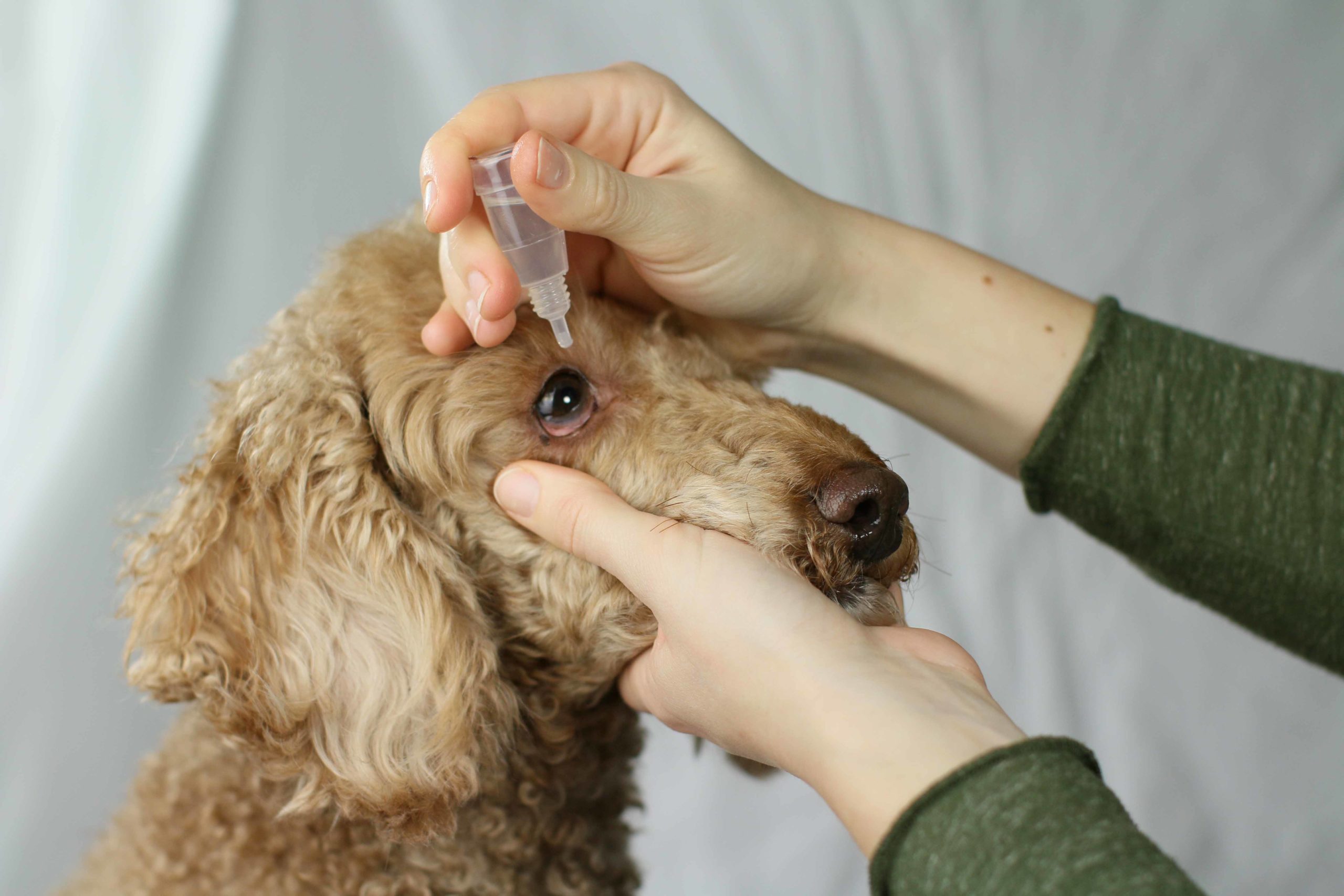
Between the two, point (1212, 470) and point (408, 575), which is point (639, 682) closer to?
point (408, 575)

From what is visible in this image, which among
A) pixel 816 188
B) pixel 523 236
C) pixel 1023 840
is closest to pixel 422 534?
pixel 523 236

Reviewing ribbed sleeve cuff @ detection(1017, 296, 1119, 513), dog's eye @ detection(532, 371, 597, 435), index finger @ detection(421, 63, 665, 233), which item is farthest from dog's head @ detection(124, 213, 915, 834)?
ribbed sleeve cuff @ detection(1017, 296, 1119, 513)

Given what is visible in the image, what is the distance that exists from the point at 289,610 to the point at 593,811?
1.69ft

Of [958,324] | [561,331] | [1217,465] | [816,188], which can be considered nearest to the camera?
[561,331]

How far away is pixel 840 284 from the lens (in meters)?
1.36

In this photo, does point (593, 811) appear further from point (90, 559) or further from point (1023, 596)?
point (1023, 596)

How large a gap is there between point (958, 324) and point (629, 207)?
1.78 ft

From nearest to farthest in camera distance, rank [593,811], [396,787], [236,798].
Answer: [396,787] < [236,798] < [593,811]

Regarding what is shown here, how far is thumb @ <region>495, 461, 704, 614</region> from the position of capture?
935 mm

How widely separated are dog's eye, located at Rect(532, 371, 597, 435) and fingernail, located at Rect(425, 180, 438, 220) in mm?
276

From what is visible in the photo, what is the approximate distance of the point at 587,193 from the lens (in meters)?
0.96

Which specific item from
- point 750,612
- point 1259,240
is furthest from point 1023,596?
point 750,612

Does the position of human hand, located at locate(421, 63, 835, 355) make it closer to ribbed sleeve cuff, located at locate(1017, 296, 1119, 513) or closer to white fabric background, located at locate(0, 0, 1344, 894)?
ribbed sleeve cuff, located at locate(1017, 296, 1119, 513)

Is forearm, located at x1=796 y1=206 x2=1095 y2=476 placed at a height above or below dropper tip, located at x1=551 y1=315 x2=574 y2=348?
above
